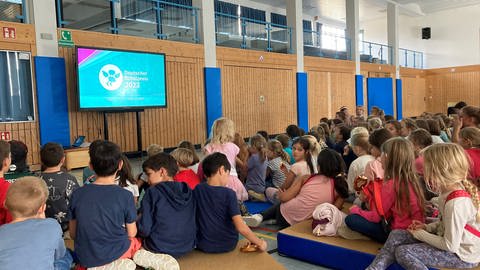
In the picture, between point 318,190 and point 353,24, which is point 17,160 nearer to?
point 318,190

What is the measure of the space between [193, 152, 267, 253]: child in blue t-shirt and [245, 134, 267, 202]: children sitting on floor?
2077 mm

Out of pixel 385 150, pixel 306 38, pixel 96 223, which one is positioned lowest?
pixel 96 223

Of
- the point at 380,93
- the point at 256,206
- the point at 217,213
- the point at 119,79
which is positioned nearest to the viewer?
the point at 217,213

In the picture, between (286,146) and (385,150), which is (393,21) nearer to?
(286,146)

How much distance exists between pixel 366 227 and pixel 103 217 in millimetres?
2108

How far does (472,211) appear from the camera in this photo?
8.02 feet

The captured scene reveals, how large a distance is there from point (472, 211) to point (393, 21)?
19322mm

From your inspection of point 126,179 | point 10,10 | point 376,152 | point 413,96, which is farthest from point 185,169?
point 413,96

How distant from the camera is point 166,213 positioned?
9.71 ft

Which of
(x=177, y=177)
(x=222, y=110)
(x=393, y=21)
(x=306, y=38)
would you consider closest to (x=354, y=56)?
(x=306, y=38)

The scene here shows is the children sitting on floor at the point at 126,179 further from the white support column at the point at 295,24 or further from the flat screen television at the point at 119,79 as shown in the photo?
the white support column at the point at 295,24

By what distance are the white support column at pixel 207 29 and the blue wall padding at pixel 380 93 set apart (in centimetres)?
977

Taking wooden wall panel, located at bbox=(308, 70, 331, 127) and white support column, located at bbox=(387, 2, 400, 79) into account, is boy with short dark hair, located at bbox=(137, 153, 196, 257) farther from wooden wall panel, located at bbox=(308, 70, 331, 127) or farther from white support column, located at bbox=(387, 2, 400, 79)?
white support column, located at bbox=(387, 2, 400, 79)

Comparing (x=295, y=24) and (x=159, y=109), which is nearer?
(x=159, y=109)
